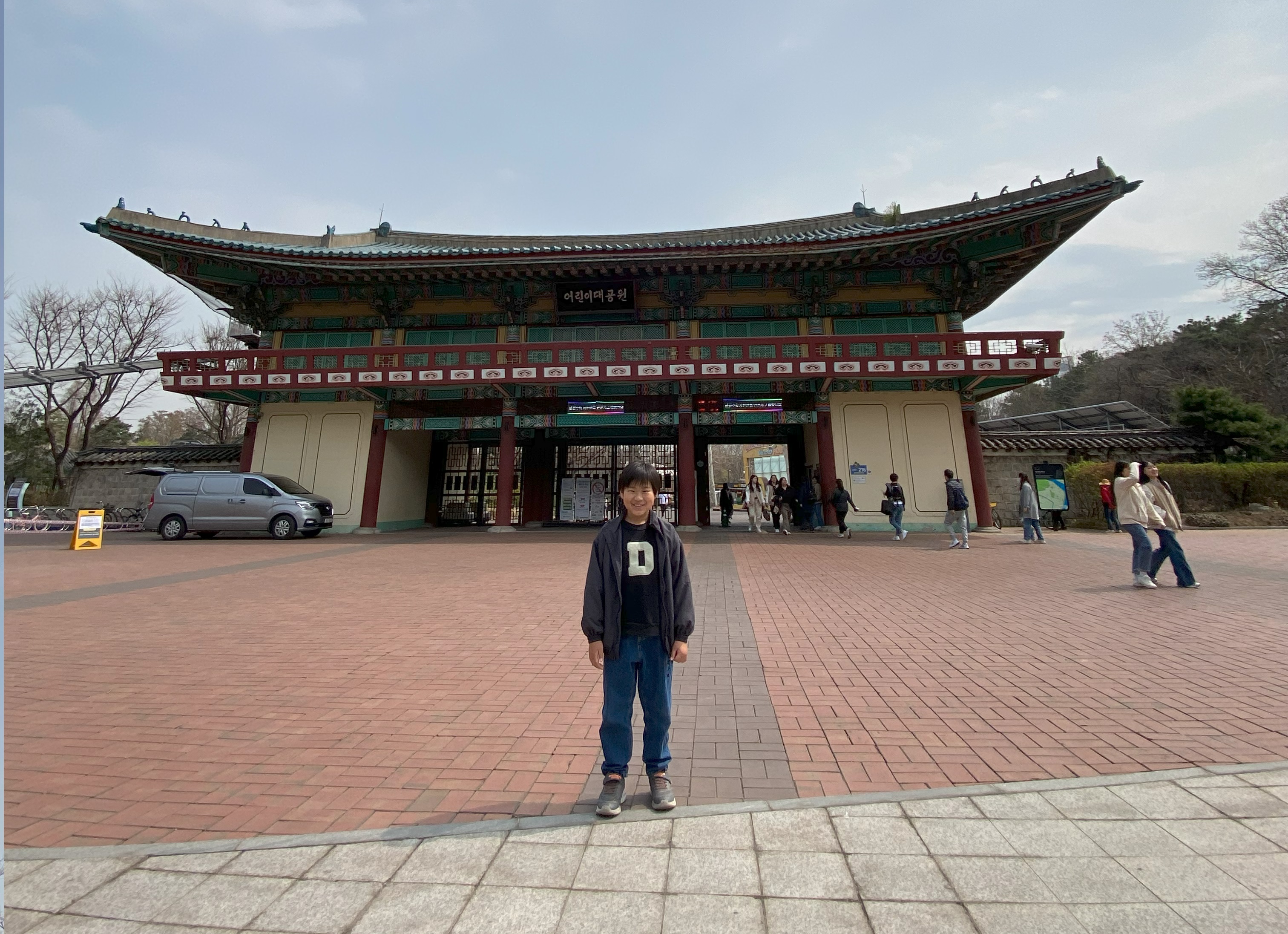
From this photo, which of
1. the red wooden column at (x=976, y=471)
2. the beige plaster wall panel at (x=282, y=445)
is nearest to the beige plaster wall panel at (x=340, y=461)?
the beige plaster wall panel at (x=282, y=445)

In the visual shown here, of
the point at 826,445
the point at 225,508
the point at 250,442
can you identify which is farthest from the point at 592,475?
the point at 225,508

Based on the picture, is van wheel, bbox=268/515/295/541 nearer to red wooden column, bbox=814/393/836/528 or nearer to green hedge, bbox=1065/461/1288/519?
red wooden column, bbox=814/393/836/528

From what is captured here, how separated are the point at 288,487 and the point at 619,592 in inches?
565

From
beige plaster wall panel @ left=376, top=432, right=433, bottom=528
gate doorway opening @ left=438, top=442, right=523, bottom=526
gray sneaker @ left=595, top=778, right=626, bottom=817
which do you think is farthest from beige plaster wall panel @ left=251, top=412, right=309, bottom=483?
gray sneaker @ left=595, top=778, right=626, bottom=817

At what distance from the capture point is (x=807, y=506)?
53.9ft

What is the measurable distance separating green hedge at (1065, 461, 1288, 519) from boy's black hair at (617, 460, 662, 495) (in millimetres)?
17637

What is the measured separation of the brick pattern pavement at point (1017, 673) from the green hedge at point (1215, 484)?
9.20 meters

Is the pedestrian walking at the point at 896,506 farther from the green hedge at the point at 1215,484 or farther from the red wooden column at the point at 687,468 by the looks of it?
the green hedge at the point at 1215,484

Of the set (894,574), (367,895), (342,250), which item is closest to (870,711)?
(367,895)

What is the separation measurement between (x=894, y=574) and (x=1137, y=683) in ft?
14.4

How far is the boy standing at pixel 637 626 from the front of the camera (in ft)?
10.8

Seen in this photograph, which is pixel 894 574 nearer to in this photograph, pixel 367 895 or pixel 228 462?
pixel 367 895

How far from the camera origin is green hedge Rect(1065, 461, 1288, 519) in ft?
55.2

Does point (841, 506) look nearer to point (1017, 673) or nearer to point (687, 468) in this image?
point (687, 468)
